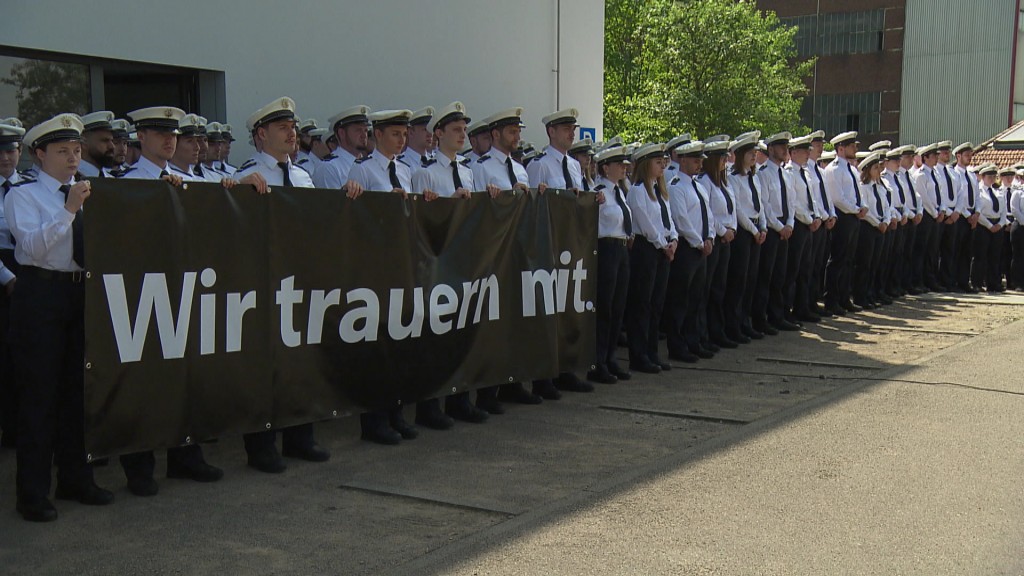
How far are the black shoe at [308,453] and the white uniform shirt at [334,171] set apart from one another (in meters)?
2.20

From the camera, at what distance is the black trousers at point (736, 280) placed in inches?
445

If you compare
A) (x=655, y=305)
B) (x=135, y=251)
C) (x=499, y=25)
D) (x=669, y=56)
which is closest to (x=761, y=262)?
(x=655, y=305)

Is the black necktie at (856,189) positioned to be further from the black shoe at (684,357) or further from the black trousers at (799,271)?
the black shoe at (684,357)

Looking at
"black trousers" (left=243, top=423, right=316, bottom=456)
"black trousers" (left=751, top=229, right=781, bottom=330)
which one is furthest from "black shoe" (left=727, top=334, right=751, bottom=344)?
"black trousers" (left=243, top=423, right=316, bottom=456)

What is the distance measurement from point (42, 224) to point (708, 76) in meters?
41.2

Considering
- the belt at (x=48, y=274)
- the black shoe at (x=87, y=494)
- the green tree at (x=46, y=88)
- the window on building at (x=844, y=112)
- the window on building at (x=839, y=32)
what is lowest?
the black shoe at (x=87, y=494)

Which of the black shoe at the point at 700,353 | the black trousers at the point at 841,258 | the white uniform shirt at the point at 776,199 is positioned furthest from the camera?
the black trousers at the point at 841,258

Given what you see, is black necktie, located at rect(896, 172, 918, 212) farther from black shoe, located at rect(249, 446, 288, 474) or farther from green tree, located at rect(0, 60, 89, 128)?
black shoe, located at rect(249, 446, 288, 474)

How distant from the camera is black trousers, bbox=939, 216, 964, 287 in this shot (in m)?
16.7

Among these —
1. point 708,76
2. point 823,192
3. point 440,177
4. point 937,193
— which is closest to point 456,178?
point 440,177

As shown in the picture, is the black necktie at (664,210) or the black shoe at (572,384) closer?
the black shoe at (572,384)

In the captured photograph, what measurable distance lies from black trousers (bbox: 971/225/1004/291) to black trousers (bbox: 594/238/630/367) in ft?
32.7

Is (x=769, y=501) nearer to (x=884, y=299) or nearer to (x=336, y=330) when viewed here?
(x=336, y=330)

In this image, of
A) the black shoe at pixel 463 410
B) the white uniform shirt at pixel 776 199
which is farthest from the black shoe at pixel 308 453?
the white uniform shirt at pixel 776 199
